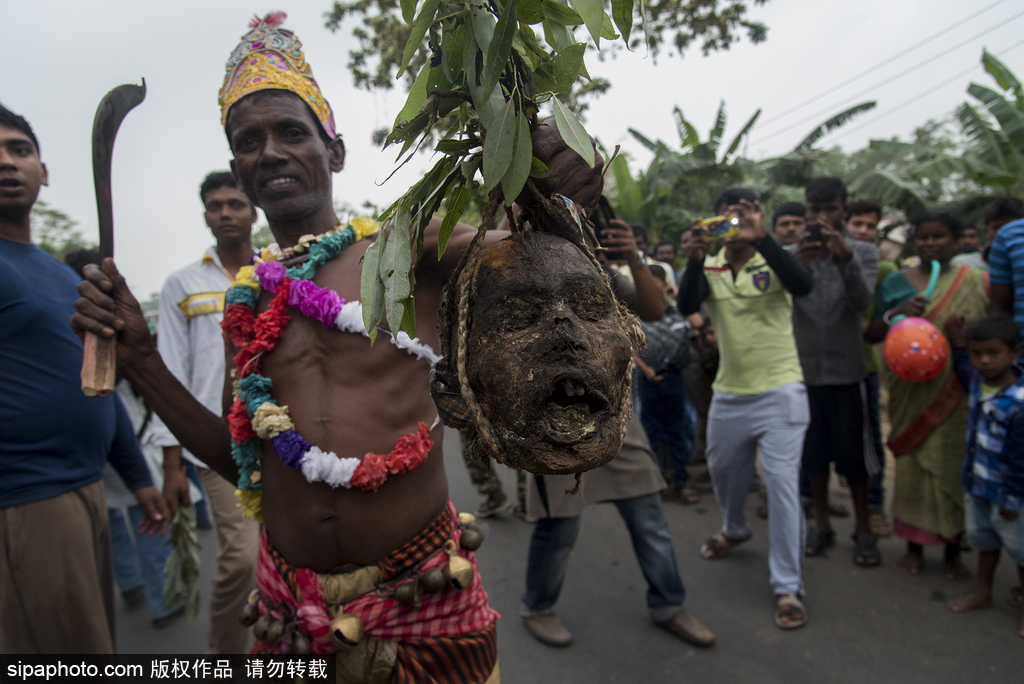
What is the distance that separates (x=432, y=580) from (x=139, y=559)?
3753mm

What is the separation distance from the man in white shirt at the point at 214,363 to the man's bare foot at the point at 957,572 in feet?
13.8

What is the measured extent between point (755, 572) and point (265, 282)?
3.66 metres

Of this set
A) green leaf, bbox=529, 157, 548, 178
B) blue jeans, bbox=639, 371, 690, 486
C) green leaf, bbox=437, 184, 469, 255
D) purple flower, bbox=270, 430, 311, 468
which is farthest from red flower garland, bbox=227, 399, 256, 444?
blue jeans, bbox=639, 371, 690, 486

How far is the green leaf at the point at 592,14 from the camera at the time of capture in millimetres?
951

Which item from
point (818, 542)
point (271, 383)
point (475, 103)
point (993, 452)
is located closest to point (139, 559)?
point (271, 383)

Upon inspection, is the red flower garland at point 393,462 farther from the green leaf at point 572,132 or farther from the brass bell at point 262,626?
the green leaf at point 572,132

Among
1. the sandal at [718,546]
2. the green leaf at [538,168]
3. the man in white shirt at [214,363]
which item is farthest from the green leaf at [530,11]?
the sandal at [718,546]

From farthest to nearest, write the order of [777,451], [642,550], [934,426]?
[934,426], [777,451], [642,550]

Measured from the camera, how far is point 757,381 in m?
3.58

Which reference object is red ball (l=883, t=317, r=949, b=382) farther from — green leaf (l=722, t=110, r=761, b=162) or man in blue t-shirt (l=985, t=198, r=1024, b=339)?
green leaf (l=722, t=110, r=761, b=162)

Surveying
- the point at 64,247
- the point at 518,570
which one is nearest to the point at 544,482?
the point at 518,570

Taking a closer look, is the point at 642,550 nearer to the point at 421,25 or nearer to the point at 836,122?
the point at 421,25

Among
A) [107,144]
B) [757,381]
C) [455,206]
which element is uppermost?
[107,144]

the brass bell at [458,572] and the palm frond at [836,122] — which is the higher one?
the palm frond at [836,122]
